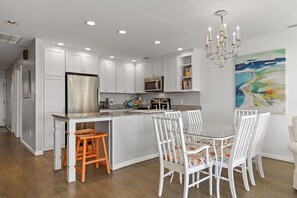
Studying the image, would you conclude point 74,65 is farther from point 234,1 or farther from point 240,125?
point 240,125

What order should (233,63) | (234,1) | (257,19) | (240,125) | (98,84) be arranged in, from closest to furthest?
(240,125), (234,1), (257,19), (233,63), (98,84)

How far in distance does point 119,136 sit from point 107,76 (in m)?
3.00

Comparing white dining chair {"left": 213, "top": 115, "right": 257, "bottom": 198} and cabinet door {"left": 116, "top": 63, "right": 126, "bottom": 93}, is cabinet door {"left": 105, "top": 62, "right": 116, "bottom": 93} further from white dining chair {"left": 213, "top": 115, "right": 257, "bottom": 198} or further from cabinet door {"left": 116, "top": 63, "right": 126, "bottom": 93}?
white dining chair {"left": 213, "top": 115, "right": 257, "bottom": 198}

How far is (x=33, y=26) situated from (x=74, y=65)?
1537 mm

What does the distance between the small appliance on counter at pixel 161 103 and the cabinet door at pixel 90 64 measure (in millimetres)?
2013

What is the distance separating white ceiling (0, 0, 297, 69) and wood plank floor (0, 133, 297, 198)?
95.0 inches

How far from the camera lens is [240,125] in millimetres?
2113

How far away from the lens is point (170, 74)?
5.39 metres

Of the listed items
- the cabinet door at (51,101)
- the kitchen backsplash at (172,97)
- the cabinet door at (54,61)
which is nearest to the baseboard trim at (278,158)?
the kitchen backsplash at (172,97)

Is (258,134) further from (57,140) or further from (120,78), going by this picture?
(120,78)

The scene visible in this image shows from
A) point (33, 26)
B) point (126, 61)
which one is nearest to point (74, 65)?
point (33, 26)

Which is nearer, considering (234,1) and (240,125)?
(240,125)

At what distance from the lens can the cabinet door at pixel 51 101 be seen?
4.29 meters

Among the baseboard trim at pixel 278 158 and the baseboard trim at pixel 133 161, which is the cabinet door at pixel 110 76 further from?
the baseboard trim at pixel 278 158
